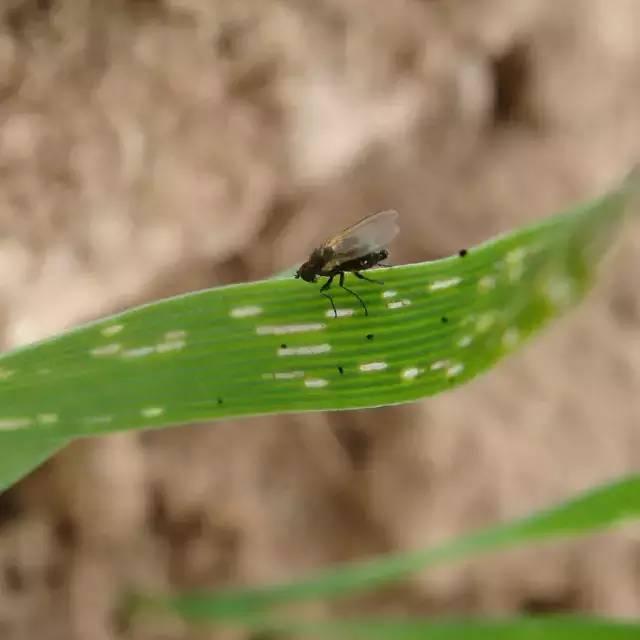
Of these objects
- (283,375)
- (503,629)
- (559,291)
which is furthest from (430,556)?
(283,375)

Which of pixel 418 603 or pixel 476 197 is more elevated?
pixel 476 197

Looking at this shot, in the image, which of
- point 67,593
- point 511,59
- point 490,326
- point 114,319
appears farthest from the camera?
point 511,59

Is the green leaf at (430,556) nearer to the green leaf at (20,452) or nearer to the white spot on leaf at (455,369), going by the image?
the white spot on leaf at (455,369)

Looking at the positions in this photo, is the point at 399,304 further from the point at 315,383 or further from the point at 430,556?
the point at 430,556

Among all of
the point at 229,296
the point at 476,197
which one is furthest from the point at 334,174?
the point at 229,296

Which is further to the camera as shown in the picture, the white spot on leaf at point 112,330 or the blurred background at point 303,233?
the blurred background at point 303,233

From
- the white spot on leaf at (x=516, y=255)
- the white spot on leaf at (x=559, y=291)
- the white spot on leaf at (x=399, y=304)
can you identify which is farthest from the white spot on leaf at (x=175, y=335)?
the white spot on leaf at (x=559, y=291)

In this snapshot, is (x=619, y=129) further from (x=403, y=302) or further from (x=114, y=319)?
(x=114, y=319)
